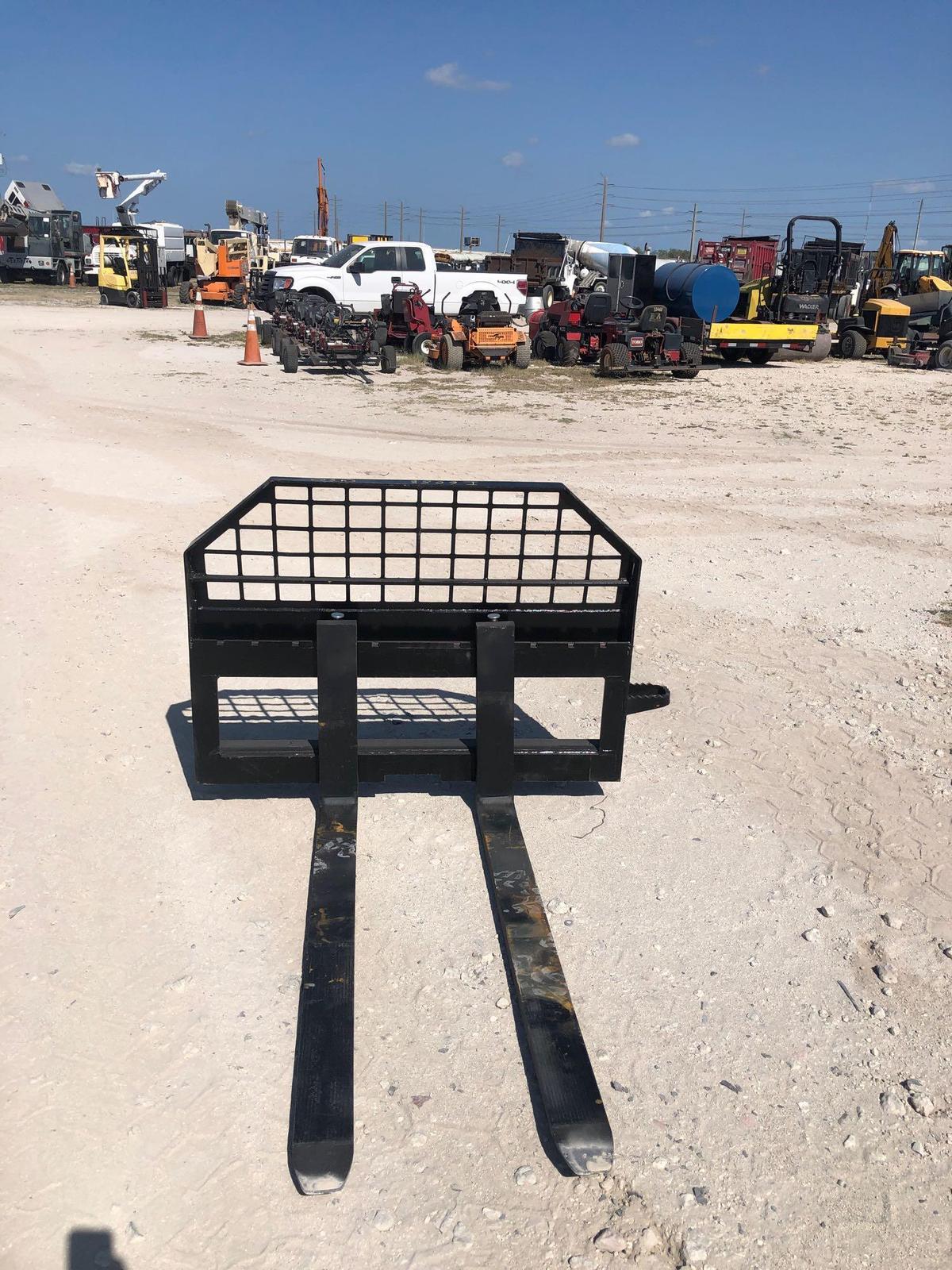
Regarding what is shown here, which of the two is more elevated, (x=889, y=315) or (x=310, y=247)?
(x=310, y=247)

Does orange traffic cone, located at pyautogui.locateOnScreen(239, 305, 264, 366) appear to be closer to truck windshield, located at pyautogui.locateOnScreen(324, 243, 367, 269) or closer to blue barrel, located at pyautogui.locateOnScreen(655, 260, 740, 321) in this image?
truck windshield, located at pyautogui.locateOnScreen(324, 243, 367, 269)

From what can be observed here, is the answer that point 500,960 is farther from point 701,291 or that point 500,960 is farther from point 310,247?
point 310,247

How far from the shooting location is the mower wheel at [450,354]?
1730cm

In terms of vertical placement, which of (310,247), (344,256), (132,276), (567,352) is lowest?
(567,352)

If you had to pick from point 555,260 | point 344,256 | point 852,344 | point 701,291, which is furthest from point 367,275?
point 852,344

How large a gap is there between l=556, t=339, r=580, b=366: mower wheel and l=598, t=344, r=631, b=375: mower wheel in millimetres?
1057

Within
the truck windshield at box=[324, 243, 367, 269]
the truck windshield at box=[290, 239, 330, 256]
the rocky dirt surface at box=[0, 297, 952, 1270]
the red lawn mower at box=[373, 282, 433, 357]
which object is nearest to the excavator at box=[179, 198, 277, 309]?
the truck windshield at box=[290, 239, 330, 256]

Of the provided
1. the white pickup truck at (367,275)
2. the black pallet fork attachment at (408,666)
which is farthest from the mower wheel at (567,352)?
the black pallet fork attachment at (408,666)

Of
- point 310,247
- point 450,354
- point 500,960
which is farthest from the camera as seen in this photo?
point 310,247

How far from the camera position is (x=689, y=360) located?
1809 cm

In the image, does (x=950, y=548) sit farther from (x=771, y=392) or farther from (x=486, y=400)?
(x=771, y=392)

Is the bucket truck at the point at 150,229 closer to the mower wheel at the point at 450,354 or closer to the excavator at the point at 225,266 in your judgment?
the excavator at the point at 225,266

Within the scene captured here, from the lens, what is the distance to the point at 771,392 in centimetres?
1702

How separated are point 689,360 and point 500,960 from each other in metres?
16.7
